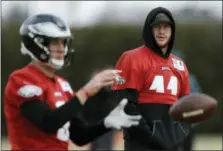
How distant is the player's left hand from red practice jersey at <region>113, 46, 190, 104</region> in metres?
0.17

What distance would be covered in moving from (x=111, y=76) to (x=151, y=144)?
54cm

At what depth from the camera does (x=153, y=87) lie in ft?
17.0

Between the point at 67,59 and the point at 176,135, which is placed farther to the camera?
the point at 67,59

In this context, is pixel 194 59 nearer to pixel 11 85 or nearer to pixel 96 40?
pixel 96 40

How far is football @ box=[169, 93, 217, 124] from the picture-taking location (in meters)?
4.84

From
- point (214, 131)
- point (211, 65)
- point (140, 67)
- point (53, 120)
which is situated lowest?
point (214, 131)

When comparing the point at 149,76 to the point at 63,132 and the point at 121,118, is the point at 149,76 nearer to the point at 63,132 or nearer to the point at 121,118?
the point at 121,118

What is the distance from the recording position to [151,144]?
5.16 metres

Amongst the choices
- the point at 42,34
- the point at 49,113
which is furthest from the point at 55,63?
the point at 49,113

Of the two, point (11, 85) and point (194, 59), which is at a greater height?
point (11, 85)

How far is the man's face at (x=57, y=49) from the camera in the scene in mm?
6137

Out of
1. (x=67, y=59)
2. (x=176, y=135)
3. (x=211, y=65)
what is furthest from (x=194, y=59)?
(x=176, y=135)

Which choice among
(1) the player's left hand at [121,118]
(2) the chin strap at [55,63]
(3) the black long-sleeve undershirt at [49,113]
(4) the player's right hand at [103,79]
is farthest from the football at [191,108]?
(2) the chin strap at [55,63]

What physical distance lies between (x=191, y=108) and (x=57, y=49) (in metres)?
1.65
